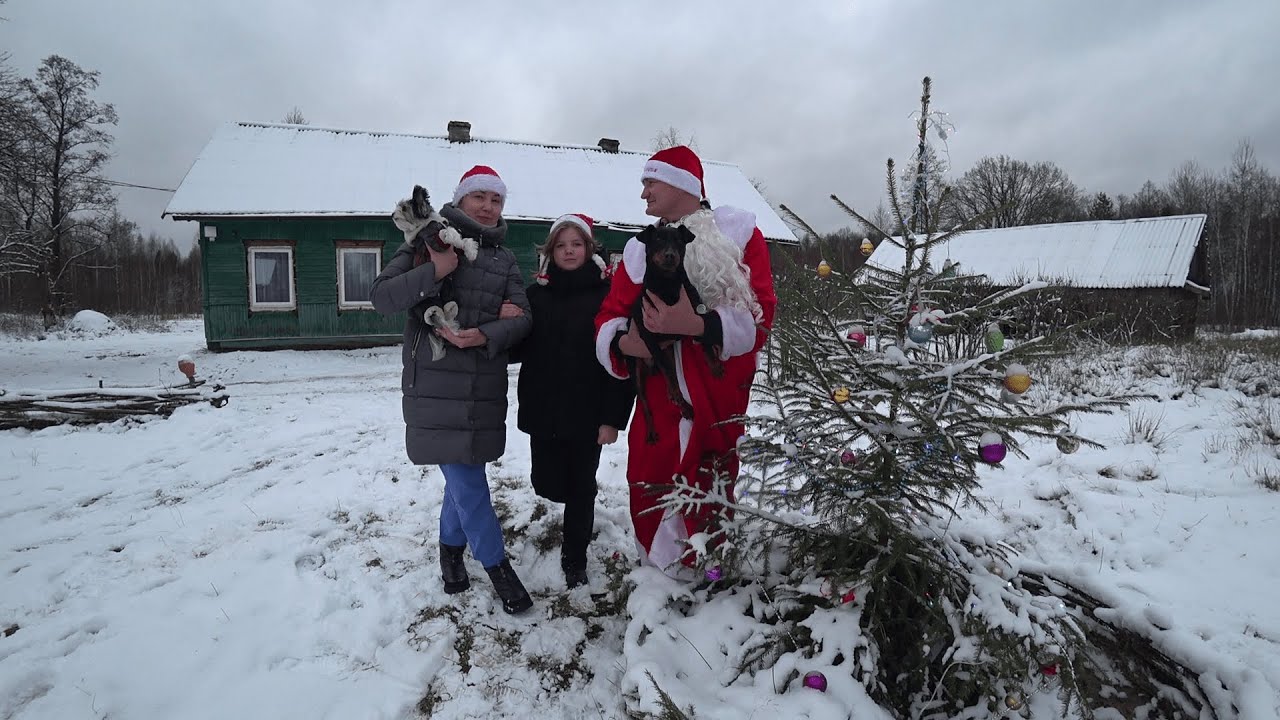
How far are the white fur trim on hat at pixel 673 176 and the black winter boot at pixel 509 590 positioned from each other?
6.33ft

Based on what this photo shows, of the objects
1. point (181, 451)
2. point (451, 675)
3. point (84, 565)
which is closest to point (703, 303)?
point (451, 675)

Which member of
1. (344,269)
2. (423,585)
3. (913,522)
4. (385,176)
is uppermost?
(385,176)

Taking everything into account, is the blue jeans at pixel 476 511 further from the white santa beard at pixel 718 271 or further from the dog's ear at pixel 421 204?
the white santa beard at pixel 718 271

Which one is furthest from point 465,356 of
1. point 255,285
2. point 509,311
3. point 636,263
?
point 255,285

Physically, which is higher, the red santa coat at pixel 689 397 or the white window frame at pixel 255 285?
the white window frame at pixel 255 285

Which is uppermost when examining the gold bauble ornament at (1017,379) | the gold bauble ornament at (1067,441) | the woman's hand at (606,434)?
the gold bauble ornament at (1017,379)

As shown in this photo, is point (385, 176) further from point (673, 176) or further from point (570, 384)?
point (673, 176)

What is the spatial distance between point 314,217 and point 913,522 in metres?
13.8

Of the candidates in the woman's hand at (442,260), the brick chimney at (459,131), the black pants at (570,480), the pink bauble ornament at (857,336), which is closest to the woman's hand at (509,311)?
the woman's hand at (442,260)

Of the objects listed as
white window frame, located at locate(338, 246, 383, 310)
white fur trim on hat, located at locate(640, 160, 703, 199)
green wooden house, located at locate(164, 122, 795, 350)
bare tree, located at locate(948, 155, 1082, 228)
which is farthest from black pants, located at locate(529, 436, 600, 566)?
bare tree, located at locate(948, 155, 1082, 228)

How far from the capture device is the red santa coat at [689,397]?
2.27m

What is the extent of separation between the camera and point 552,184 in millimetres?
14672

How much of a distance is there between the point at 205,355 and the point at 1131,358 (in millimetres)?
17259

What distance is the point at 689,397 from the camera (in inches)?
89.4
